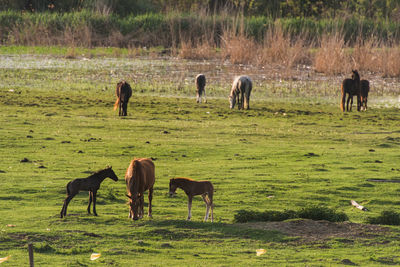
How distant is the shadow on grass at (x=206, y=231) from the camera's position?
442 inches

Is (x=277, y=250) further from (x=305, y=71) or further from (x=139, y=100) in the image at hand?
(x=305, y=71)

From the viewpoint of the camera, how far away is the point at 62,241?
10719 millimetres

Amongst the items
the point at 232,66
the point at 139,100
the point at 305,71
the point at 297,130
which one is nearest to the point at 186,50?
the point at 232,66

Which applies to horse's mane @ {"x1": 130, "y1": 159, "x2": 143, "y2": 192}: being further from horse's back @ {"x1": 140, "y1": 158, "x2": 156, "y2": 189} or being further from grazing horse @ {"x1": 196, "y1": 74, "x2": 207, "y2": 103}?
grazing horse @ {"x1": 196, "y1": 74, "x2": 207, "y2": 103}

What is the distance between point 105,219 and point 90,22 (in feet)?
147

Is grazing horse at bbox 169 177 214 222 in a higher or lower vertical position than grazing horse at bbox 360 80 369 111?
higher

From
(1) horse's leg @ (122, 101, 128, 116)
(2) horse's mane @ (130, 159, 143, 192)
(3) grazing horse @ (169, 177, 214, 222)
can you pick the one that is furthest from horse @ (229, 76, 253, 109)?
(2) horse's mane @ (130, 159, 143, 192)

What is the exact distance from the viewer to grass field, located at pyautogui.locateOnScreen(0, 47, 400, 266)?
1069cm

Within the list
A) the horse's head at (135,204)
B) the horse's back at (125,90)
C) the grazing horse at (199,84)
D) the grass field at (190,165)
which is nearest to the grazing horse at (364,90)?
the grass field at (190,165)

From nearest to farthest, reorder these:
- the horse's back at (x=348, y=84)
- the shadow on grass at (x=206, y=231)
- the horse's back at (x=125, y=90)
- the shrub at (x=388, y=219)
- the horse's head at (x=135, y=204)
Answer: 1. the shadow on grass at (x=206, y=231)
2. the horse's head at (x=135, y=204)
3. the shrub at (x=388, y=219)
4. the horse's back at (x=125, y=90)
5. the horse's back at (x=348, y=84)

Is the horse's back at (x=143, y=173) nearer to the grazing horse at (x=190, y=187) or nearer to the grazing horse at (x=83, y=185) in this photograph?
the grazing horse at (x=190, y=187)

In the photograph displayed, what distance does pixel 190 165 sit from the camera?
18359 mm

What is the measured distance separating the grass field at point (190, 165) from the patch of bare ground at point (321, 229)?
59 millimetres

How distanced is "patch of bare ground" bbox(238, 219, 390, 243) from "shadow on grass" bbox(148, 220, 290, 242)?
0.23 meters
